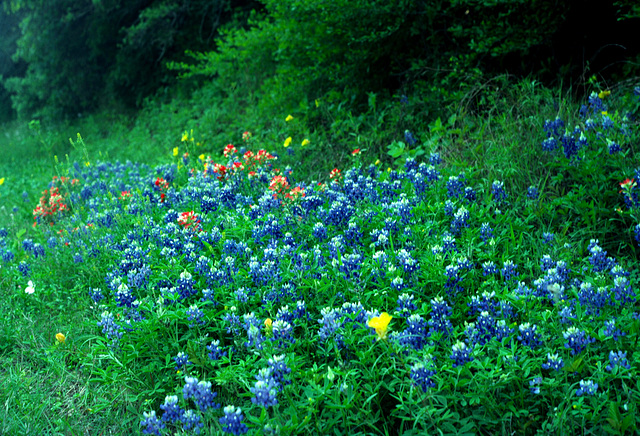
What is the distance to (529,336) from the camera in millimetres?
2102

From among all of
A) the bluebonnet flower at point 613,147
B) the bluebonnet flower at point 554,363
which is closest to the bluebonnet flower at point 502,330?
the bluebonnet flower at point 554,363

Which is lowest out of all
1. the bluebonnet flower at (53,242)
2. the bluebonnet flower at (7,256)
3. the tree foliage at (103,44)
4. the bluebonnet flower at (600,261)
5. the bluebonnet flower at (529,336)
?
the bluebonnet flower at (600,261)

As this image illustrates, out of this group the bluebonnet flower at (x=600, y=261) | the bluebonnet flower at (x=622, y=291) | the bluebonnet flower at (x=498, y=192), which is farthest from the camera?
the bluebonnet flower at (x=498, y=192)

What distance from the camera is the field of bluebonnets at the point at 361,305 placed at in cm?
200

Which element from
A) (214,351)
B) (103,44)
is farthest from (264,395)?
(103,44)

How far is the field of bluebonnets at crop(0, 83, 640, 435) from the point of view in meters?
2.00

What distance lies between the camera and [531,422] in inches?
76.5

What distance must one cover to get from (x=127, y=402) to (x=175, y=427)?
0.32 m

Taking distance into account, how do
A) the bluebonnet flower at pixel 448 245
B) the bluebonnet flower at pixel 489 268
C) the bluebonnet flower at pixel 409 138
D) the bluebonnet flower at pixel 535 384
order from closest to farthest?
the bluebonnet flower at pixel 535 384 < the bluebonnet flower at pixel 489 268 < the bluebonnet flower at pixel 448 245 < the bluebonnet flower at pixel 409 138

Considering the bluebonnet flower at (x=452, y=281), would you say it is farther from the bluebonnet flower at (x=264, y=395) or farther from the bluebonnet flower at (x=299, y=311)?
the bluebonnet flower at (x=264, y=395)

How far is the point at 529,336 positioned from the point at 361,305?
763mm

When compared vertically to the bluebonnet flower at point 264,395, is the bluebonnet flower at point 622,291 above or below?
below

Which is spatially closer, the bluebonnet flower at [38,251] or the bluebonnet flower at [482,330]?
the bluebonnet flower at [482,330]

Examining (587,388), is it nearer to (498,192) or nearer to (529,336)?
(529,336)
